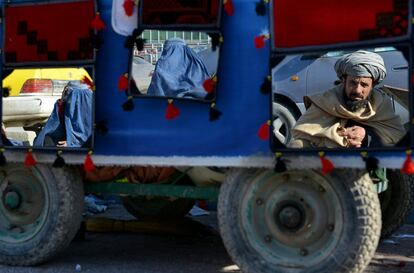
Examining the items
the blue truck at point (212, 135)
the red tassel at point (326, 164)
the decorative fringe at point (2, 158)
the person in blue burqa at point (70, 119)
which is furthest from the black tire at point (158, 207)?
the red tassel at point (326, 164)

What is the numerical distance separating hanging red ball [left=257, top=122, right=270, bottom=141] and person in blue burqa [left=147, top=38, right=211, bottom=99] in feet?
1.92

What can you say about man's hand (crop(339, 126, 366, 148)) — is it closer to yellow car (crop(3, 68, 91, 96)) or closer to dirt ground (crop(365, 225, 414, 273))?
dirt ground (crop(365, 225, 414, 273))

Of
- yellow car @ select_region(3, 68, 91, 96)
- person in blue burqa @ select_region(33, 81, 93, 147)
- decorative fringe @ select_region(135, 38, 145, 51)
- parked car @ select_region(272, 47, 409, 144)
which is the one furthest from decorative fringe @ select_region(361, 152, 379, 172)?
yellow car @ select_region(3, 68, 91, 96)

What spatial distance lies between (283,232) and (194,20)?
151cm

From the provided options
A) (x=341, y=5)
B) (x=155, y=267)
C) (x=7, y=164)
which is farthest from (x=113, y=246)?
(x=341, y=5)

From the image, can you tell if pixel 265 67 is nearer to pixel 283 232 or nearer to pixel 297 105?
pixel 283 232

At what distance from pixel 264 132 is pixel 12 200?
6.99 ft

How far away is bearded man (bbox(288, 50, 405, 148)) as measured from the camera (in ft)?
15.8

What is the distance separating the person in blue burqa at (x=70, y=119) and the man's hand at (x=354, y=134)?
2.17m

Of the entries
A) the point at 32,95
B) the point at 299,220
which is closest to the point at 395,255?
the point at 299,220

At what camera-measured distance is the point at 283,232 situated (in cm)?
427

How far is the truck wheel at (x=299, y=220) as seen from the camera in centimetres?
405

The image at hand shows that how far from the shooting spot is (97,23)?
15.2 ft

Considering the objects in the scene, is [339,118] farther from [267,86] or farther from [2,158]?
[2,158]
